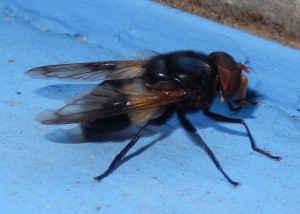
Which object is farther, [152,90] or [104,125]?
[104,125]

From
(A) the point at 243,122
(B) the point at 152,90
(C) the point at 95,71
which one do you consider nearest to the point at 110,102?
(B) the point at 152,90

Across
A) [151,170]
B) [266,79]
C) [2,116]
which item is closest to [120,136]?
[151,170]

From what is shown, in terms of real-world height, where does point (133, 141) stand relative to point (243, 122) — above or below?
below

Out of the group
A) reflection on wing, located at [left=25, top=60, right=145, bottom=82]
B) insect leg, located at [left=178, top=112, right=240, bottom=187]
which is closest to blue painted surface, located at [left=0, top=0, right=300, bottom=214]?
insect leg, located at [left=178, top=112, right=240, bottom=187]

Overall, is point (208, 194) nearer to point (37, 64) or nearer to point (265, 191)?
point (265, 191)

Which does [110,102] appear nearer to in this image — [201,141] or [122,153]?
[122,153]

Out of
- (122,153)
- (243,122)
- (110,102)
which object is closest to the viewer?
(110,102)

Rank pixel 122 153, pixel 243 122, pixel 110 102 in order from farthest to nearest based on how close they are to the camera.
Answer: pixel 243 122 < pixel 122 153 < pixel 110 102
